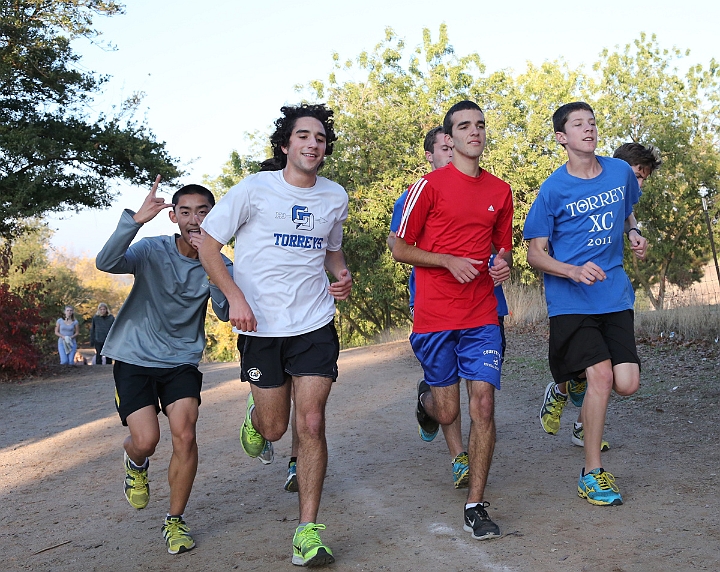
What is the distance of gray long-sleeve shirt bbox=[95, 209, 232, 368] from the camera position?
540 cm

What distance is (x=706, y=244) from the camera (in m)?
35.5

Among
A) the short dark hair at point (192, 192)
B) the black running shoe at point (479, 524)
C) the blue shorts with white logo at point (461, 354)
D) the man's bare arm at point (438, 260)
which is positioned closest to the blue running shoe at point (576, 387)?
the blue shorts with white logo at point (461, 354)

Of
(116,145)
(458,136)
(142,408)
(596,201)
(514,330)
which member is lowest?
(514,330)

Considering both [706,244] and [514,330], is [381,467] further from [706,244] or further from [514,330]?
[706,244]

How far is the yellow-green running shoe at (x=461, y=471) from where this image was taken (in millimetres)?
6012

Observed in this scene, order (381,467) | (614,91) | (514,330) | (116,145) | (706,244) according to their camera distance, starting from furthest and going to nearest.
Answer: (614,91) → (706,244) → (116,145) → (514,330) → (381,467)

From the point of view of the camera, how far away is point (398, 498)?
19.3 ft

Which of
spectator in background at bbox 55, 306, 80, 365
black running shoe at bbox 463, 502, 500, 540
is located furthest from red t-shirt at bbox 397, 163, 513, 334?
spectator in background at bbox 55, 306, 80, 365

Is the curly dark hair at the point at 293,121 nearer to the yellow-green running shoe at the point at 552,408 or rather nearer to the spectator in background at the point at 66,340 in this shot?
the yellow-green running shoe at the point at 552,408

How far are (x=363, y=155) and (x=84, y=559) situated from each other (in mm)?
26745

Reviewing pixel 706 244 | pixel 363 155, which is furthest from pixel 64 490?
pixel 706 244

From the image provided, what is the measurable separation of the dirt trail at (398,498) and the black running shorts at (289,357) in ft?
3.23

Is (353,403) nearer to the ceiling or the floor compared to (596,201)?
nearer to the floor

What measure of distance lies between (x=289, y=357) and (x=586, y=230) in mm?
2204
